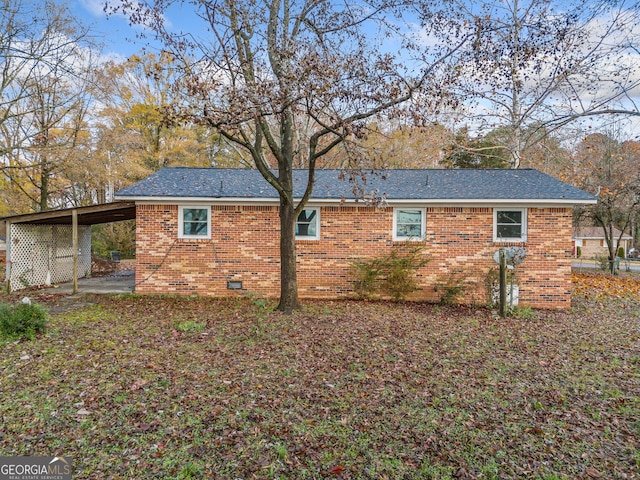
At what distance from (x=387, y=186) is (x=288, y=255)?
4255 mm

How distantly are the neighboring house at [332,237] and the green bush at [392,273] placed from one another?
219 millimetres

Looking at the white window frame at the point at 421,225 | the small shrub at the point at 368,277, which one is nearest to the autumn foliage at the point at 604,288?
the white window frame at the point at 421,225

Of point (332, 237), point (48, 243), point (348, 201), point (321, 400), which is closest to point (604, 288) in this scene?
point (348, 201)

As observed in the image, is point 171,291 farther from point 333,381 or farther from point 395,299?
point 333,381

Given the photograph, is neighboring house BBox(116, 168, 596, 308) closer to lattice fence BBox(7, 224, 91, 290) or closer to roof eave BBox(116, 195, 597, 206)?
roof eave BBox(116, 195, 597, 206)

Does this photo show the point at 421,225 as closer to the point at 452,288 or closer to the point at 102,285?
the point at 452,288

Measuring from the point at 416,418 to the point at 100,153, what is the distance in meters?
19.5

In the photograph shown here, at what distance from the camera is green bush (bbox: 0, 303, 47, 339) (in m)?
6.00

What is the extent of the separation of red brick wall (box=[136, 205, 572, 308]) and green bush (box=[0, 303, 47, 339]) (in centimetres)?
422

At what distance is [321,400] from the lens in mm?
4180

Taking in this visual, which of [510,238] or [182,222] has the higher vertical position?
[182,222]

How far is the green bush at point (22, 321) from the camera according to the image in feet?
19.7

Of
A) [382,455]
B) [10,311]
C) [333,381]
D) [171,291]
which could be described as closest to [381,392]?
[333,381]

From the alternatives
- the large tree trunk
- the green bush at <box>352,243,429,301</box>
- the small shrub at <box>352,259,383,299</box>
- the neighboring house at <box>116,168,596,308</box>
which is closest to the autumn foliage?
the neighboring house at <box>116,168,596,308</box>
